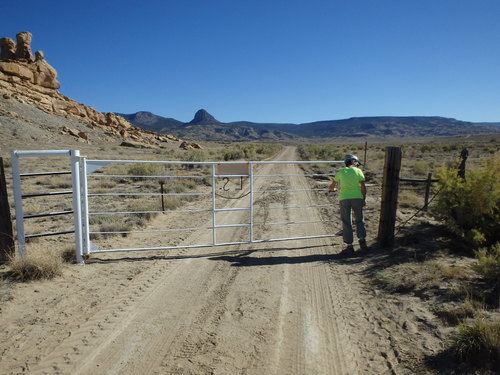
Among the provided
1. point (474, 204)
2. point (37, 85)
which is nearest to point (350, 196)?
point (474, 204)

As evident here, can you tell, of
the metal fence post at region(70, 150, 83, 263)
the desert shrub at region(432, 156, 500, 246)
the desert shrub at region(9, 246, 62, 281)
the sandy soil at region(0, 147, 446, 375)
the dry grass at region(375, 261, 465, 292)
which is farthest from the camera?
the desert shrub at region(432, 156, 500, 246)

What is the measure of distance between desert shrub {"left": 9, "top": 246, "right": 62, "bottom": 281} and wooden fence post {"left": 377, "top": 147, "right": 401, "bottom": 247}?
587 centimetres

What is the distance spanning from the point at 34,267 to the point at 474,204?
298 inches

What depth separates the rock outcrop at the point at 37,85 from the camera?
54812 mm

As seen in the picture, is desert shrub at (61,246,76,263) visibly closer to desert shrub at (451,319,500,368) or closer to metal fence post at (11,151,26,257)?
metal fence post at (11,151,26,257)

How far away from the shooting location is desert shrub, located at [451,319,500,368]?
316cm

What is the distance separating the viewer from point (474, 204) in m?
6.51

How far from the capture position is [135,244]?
24.2ft

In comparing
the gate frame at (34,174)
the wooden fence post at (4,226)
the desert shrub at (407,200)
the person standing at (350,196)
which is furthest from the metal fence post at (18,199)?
the desert shrub at (407,200)

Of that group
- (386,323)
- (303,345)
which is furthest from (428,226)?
(303,345)

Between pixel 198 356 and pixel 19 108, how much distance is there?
54.7m

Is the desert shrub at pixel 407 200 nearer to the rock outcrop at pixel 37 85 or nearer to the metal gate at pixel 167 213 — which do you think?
the metal gate at pixel 167 213

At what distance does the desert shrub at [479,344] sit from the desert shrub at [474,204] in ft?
10.7

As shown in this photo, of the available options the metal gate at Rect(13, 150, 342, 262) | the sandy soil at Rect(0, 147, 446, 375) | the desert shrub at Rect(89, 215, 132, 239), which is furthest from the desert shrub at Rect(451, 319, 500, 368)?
the desert shrub at Rect(89, 215, 132, 239)
